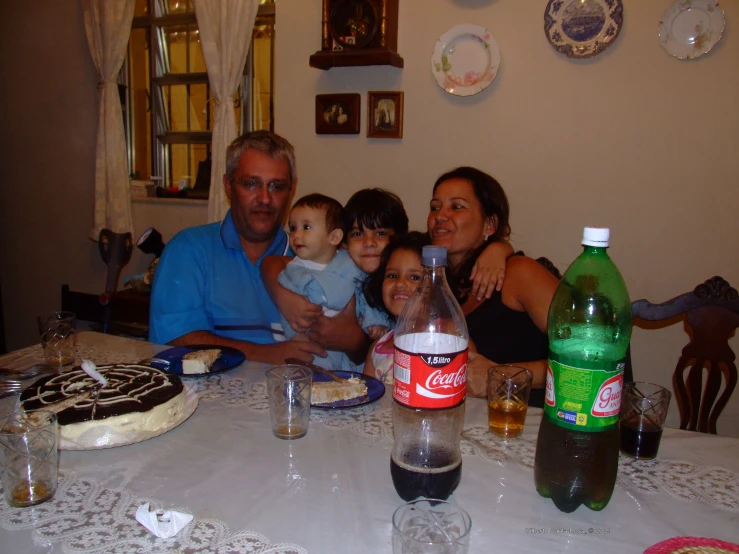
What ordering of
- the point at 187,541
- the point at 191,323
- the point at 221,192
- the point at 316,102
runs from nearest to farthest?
the point at 187,541, the point at 191,323, the point at 316,102, the point at 221,192

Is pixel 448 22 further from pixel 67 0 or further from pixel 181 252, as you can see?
pixel 67 0

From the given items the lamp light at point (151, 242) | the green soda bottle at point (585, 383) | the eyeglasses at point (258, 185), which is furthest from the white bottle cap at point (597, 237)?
the lamp light at point (151, 242)

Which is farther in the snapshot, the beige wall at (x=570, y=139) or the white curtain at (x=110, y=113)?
the white curtain at (x=110, y=113)

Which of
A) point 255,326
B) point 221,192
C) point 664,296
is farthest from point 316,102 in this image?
point 664,296

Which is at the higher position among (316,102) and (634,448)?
(316,102)

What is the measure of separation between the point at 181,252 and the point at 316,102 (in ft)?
4.92

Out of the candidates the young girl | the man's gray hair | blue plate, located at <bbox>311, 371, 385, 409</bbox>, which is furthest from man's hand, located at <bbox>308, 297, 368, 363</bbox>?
the man's gray hair

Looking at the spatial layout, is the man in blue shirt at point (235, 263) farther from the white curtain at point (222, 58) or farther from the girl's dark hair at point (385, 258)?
the white curtain at point (222, 58)

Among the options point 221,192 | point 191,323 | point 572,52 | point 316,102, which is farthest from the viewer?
point 221,192

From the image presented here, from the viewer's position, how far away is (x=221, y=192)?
3.37 m

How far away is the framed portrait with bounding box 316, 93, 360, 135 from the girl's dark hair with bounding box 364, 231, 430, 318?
4.47ft

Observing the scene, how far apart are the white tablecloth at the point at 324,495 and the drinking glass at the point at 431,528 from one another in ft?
0.25

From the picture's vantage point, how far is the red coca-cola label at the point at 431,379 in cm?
84

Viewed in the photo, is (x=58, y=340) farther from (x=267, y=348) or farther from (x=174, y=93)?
(x=174, y=93)
